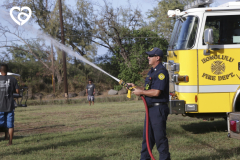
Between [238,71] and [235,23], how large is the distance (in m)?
1.23

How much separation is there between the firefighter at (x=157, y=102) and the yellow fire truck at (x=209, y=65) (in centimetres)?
289

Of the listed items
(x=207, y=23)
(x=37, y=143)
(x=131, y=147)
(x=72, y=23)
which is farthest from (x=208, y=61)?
(x=72, y=23)

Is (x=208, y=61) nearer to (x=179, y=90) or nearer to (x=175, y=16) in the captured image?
(x=179, y=90)

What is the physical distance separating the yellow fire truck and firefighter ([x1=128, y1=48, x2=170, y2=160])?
2894 mm

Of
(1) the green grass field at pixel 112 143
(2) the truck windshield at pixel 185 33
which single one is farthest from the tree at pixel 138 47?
(2) the truck windshield at pixel 185 33

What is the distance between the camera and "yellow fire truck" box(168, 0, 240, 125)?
7.33 meters

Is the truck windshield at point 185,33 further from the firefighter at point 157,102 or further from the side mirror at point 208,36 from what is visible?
the firefighter at point 157,102

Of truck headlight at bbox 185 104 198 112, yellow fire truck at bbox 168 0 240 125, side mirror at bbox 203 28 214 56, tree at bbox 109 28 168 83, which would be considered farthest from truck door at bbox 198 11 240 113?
tree at bbox 109 28 168 83

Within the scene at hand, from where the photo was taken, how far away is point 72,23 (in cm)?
3606

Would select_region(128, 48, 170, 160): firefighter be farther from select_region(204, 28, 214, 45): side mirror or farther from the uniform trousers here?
select_region(204, 28, 214, 45): side mirror

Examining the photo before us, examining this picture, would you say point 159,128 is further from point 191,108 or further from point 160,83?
point 191,108

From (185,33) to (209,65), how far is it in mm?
1119

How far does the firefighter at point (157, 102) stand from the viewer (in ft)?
14.8

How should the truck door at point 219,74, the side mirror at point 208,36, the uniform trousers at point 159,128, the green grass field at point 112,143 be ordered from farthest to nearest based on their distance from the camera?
the truck door at point 219,74, the side mirror at point 208,36, the green grass field at point 112,143, the uniform trousers at point 159,128
